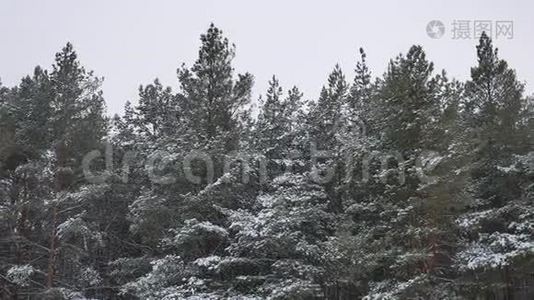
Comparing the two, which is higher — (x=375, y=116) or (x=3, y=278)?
(x=375, y=116)

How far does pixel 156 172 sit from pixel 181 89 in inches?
172

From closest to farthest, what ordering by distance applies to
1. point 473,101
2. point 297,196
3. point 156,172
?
1. point 297,196
2. point 156,172
3. point 473,101

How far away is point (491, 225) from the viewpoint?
73.1ft

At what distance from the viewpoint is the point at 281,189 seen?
854 inches

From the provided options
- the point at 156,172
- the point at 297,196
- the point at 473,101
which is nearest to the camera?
the point at 297,196

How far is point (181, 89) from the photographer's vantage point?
2508cm

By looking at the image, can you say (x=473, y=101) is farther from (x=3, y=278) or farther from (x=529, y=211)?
(x=3, y=278)

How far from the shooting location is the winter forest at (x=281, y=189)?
19.4m

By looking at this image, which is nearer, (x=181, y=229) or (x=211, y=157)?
(x=181, y=229)

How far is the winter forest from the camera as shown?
19.4 metres

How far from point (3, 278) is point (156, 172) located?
8.00m

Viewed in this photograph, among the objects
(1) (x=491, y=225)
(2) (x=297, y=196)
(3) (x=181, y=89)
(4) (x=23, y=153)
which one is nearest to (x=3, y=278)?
(4) (x=23, y=153)

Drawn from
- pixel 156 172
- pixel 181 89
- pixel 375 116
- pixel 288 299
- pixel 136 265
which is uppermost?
pixel 181 89

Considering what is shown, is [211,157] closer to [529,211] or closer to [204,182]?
[204,182]
